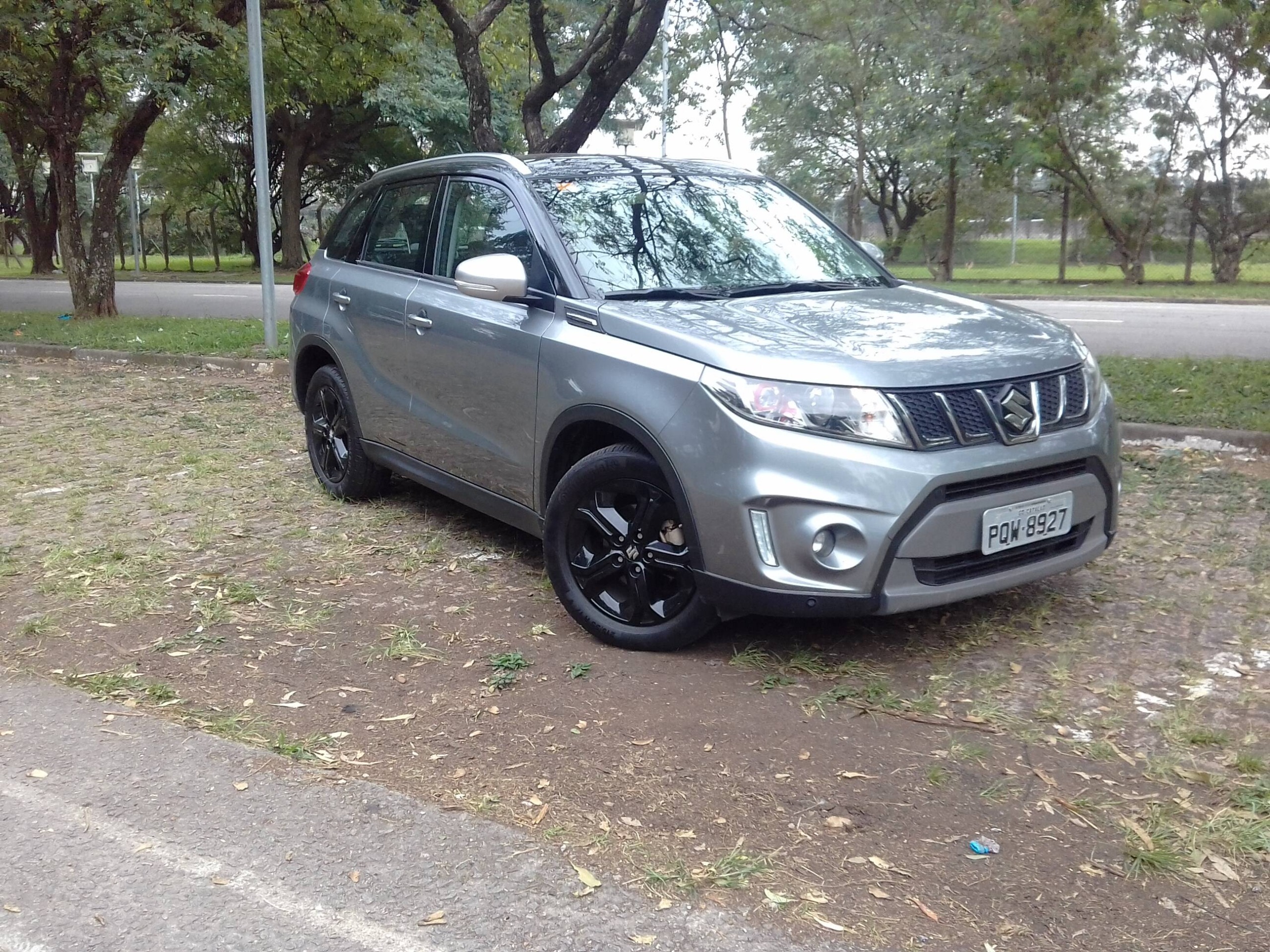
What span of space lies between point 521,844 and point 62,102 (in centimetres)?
1599

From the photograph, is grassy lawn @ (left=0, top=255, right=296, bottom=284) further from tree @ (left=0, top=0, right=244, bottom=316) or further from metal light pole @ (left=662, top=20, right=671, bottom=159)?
metal light pole @ (left=662, top=20, right=671, bottom=159)

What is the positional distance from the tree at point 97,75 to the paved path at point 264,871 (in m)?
12.1

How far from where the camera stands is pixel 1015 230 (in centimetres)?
3419

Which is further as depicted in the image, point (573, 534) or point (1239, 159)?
point (1239, 159)

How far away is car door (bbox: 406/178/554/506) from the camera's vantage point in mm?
4766

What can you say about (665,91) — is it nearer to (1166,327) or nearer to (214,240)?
(1166,327)

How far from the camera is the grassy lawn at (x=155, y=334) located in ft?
42.5

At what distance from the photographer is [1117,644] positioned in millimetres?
4344

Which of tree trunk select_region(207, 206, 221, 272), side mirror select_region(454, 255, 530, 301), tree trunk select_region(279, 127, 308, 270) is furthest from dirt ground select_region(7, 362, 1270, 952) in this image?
tree trunk select_region(207, 206, 221, 272)

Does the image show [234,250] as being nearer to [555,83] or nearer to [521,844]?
[555,83]

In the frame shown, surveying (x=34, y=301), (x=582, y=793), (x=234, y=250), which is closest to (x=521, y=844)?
(x=582, y=793)

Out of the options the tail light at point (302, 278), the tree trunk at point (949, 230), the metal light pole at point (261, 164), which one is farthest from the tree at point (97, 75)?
the tree trunk at point (949, 230)

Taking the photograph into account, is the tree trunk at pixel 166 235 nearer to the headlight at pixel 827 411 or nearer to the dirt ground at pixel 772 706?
the dirt ground at pixel 772 706

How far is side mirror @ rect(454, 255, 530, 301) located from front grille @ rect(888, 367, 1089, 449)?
1541 millimetres
